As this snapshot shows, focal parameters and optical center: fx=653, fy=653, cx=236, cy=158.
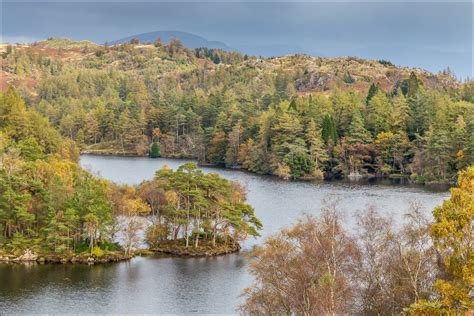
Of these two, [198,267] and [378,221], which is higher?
[378,221]

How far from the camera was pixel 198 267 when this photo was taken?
1795 inches

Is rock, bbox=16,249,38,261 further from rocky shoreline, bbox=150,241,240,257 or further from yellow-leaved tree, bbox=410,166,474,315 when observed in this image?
yellow-leaved tree, bbox=410,166,474,315

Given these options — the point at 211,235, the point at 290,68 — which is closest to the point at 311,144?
the point at 211,235

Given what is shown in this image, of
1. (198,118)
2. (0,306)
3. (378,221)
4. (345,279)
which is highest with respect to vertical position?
(198,118)

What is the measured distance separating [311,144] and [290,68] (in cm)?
8742

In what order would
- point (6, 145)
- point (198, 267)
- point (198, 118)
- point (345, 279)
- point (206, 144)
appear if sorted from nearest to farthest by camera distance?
1. point (345, 279)
2. point (198, 267)
3. point (6, 145)
4. point (206, 144)
5. point (198, 118)

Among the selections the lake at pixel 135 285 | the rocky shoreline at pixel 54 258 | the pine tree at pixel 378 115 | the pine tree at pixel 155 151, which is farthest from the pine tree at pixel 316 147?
the rocky shoreline at pixel 54 258

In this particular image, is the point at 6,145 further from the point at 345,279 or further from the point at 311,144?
the point at 311,144

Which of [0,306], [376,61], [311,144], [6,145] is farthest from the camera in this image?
[376,61]

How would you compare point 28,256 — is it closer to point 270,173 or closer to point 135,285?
point 135,285

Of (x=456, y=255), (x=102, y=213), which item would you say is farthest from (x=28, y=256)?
(x=456, y=255)

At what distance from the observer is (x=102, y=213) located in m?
46.6

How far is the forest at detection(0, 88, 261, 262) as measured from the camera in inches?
1833

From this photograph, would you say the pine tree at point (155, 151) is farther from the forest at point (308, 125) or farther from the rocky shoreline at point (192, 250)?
the rocky shoreline at point (192, 250)
